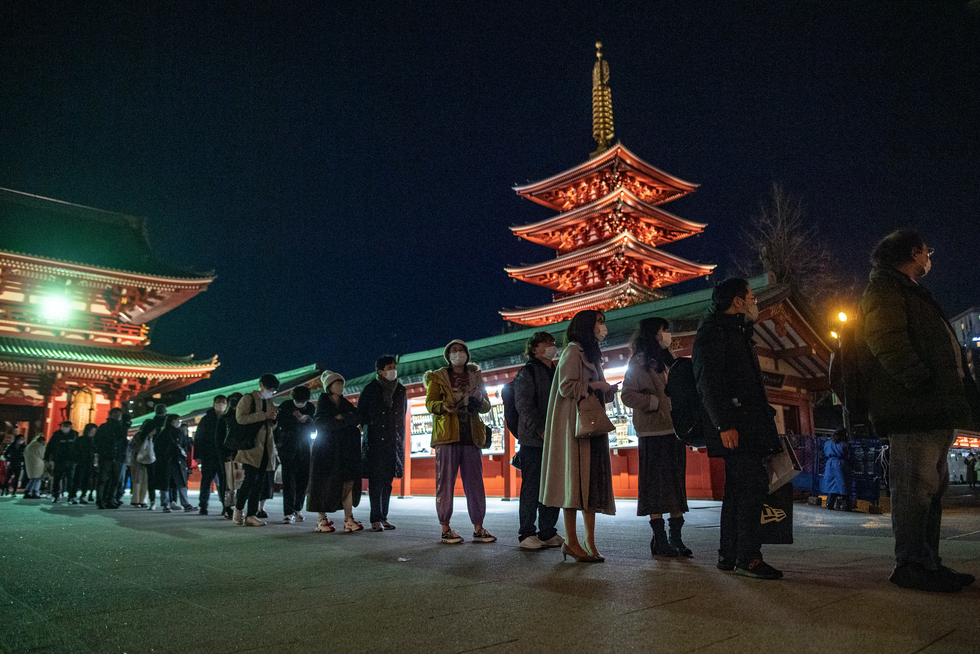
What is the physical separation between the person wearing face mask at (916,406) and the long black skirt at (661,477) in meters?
1.51

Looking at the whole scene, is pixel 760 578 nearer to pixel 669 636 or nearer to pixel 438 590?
pixel 669 636

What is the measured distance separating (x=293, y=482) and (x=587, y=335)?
215 inches

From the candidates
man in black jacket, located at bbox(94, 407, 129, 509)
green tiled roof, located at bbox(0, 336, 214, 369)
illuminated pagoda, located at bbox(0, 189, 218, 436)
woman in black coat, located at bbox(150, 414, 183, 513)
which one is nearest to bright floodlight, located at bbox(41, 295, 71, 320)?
illuminated pagoda, located at bbox(0, 189, 218, 436)

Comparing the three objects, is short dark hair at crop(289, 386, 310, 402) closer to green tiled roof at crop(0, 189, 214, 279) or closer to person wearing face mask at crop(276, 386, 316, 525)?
person wearing face mask at crop(276, 386, 316, 525)

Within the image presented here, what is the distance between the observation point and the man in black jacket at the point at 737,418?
12.1ft

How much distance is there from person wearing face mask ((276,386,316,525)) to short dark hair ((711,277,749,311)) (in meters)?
5.72

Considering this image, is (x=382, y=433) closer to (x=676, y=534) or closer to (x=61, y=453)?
(x=676, y=534)

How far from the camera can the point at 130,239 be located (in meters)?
25.9

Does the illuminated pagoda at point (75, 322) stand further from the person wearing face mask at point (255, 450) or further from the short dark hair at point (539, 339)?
the short dark hair at point (539, 339)

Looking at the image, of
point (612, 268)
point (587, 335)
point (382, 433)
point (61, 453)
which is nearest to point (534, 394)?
point (587, 335)

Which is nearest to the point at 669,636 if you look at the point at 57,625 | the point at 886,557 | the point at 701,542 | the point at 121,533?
the point at 57,625

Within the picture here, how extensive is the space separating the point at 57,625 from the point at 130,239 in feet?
87.6

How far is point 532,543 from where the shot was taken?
519 centimetres

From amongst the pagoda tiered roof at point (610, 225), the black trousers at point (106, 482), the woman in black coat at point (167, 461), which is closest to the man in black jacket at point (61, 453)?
the black trousers at point (106, 482)
